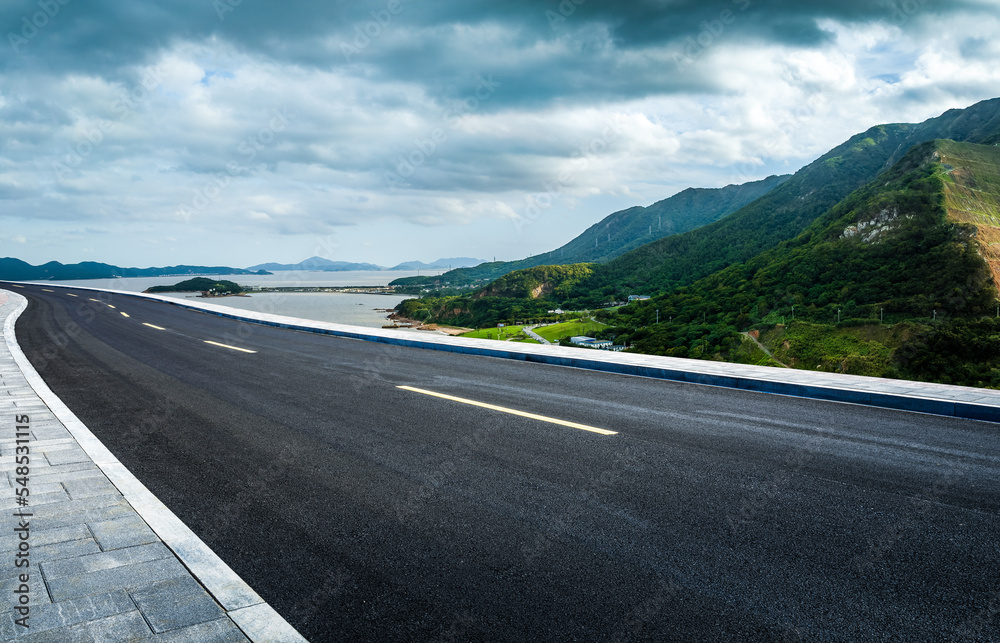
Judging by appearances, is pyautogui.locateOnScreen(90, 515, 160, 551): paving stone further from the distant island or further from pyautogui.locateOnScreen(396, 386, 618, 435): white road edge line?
the distant island

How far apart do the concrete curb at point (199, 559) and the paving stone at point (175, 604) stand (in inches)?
2.1

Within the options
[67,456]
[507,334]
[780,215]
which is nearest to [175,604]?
[67,456]

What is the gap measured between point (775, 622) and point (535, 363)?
862 cm

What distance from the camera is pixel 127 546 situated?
3377 millimetres

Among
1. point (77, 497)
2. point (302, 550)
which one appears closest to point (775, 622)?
point (302, 550)

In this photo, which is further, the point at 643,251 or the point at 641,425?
the point at 643,251

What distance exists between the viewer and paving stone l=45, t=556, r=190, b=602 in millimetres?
2865

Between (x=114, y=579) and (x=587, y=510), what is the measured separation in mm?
2810

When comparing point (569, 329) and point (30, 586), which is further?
point (569, 329)

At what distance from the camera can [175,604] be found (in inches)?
108

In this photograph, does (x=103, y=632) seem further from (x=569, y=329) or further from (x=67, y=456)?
(x=569, y=329)

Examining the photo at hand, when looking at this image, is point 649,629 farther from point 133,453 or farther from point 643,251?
point 643,251

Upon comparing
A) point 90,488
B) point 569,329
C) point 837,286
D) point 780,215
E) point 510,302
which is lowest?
point 569,329

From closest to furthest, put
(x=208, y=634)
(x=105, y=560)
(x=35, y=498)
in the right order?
1. (x=208, y=634)
2. (x=105, y=560)
3. (x=35, y=498)
